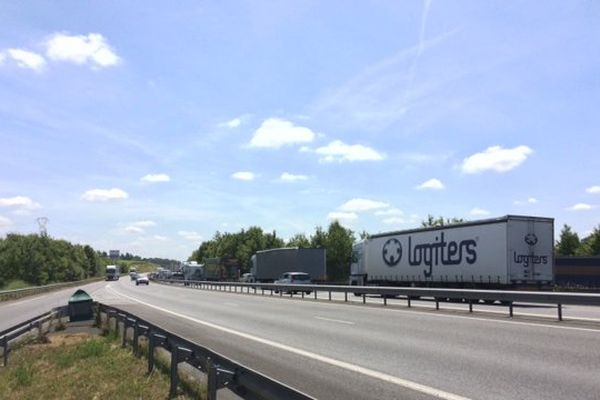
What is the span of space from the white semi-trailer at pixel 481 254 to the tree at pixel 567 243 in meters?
69.0

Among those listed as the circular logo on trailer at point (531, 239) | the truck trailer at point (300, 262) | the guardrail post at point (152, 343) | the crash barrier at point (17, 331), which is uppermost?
the circular logo on trailer at point (531, 239)

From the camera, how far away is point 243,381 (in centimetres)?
624

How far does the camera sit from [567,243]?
94938 millimetres

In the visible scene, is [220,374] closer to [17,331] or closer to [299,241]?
[17,331]

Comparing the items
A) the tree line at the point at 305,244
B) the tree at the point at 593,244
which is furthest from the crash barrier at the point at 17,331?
the tree at the point at 593,244

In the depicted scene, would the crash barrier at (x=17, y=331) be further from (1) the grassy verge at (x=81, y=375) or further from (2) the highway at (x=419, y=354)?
(2) the highway at (x=419, y=354)

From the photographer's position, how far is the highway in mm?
7766

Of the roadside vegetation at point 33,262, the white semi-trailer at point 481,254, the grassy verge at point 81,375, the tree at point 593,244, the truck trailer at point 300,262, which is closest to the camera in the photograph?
the grassy verge at point 81,375

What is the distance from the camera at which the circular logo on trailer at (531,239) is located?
2772 centimetres

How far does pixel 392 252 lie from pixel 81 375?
27710mm

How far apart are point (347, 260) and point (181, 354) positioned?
90.9 m

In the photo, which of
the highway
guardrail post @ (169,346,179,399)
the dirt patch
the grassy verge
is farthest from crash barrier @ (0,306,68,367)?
guardrail post @ (169,346,179,399)

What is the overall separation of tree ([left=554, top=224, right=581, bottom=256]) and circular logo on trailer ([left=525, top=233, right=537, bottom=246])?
72.5 meters

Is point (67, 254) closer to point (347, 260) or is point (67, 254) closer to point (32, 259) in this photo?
point (32, 259)
